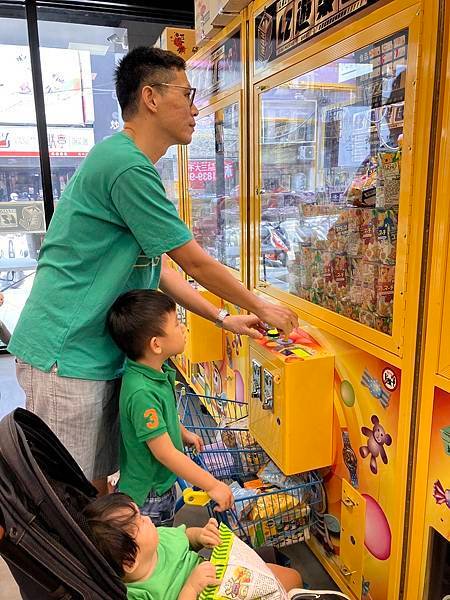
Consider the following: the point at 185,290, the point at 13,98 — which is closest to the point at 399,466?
the point at 185,290

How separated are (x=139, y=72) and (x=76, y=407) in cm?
108

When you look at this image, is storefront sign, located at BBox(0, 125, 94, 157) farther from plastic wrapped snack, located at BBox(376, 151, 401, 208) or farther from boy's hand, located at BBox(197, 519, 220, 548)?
boy's hand, located at BBox(197, 519, 220, 548)

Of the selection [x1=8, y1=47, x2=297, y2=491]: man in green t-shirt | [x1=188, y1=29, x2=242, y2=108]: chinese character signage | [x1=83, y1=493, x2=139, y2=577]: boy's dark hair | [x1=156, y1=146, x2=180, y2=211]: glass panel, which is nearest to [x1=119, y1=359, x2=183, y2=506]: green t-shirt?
[x1=8, y1=47, x2=297, y2=491]: man in green t-shirt

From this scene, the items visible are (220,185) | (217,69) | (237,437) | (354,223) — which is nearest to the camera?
(354,223)

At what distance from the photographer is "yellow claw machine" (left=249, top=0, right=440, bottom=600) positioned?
144 cm

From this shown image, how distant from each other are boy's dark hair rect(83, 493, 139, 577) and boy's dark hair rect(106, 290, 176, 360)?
1.61 feet

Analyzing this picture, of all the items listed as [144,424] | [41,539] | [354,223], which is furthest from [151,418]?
[354,223]

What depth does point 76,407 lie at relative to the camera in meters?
1.63

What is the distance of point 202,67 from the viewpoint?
3.25 metres

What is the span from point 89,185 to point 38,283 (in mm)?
352

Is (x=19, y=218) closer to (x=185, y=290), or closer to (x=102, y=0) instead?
(x=102, y=0)

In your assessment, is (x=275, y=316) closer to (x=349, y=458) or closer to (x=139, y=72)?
Answer: (x=349, y=458)

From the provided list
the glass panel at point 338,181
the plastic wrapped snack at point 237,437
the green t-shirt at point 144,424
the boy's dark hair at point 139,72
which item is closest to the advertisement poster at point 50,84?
the glass panel at point 338,181

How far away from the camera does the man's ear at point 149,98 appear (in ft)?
5.47
